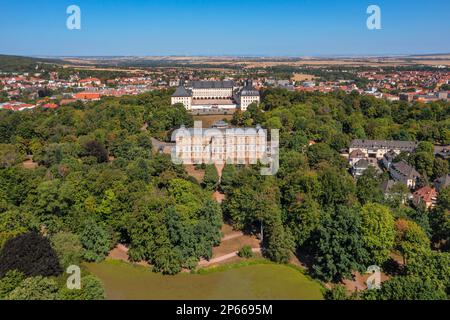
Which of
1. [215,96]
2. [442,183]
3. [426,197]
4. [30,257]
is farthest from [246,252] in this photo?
[215,96]

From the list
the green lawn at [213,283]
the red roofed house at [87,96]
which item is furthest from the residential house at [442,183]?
the red roofed house at [87,96]

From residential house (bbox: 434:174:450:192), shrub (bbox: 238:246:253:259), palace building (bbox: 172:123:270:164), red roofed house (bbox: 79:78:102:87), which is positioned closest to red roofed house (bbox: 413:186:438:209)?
residential house (bbox: 434:174:450:192)

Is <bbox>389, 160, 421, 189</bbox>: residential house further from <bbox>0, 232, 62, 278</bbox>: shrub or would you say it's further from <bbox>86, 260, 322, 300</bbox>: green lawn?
<bbox>0, 232, 62, 278</bbox>: shrub

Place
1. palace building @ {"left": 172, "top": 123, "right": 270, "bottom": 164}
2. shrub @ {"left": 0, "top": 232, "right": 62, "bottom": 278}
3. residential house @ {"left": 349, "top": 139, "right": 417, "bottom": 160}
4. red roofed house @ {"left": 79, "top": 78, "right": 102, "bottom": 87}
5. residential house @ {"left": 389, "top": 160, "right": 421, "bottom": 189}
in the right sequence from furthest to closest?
1. red roofed house @ {"left": 79, "top": 78, "right": 102, "bottom": 87}
2. residential house @ {"left": 349, "top": 139, "right": 417, "bottom": 160}
3. palace building @ {"left": 172, "top": 123, "right": 270, "bottom": 164}
4. residential house @ {"left": 389, "top": 160, "right": 421, "bottom": 189}
5. shrub @ {"left": 0, "top": 232, "right": 62, "bottom": 278}

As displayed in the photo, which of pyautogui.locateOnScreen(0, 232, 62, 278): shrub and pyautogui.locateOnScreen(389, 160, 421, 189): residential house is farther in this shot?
pyautogui.locateOnScreen(389, 160, 421, 189): residential house

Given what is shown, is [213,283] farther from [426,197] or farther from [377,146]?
[377,146]

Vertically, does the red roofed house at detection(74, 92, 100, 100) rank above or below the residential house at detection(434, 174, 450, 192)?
above
